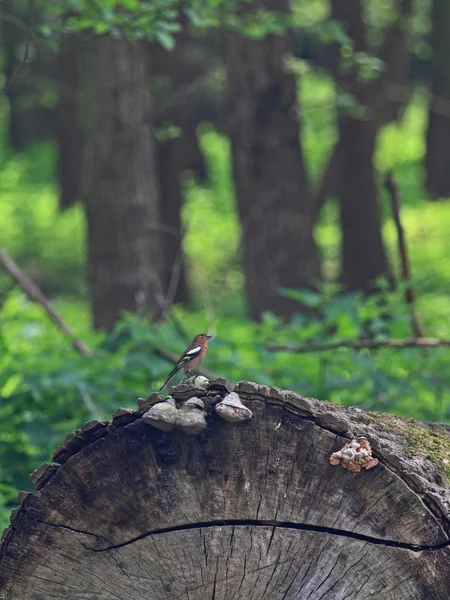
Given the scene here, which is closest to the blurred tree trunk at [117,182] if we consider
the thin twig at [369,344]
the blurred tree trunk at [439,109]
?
the thin twig at [369,344]

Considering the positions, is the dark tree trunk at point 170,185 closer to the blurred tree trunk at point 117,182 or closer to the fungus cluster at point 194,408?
the blurred tree trunk at point 117,182

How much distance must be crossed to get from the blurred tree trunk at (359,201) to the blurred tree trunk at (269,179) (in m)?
Result: 3.96

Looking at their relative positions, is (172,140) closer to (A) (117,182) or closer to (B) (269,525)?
(A) (117,182)

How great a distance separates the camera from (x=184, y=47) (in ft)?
48.8

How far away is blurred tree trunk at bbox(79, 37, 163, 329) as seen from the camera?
31.1ft

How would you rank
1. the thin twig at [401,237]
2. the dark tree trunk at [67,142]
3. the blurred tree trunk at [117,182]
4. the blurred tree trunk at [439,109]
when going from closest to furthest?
the thin twig at [401,237], the blurred tree trunk at [117,182], the blurred tree trunk at [439,109], the dark tree trunk at [67,142]

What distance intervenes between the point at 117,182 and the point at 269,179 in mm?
2044

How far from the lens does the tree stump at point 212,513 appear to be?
3090mm

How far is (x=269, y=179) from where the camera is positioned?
10.9m

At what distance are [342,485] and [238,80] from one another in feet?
26.8

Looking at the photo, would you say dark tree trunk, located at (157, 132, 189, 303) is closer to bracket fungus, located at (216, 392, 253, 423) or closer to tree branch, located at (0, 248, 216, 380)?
tree branch, located at (0, 248, 216, 380)

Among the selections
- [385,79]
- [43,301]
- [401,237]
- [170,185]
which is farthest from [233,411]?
[385,79]

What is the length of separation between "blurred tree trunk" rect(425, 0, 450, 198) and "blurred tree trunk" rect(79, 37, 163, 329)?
11305mm

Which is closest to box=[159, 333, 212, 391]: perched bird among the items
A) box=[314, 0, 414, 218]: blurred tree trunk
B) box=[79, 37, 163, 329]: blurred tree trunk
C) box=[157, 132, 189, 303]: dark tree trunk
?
box=[79, 37, 163, 329]: blurred tree trunk
